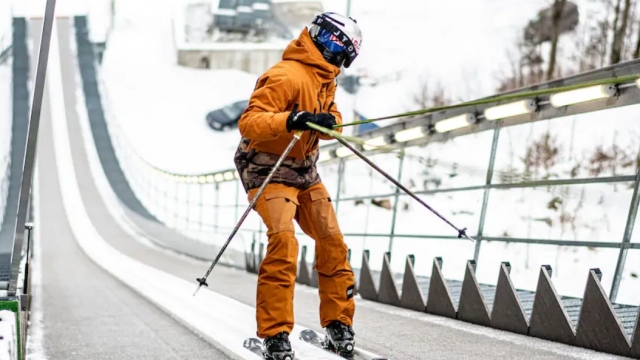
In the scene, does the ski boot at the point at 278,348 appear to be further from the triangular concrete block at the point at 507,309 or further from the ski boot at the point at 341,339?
the triangular concrete block at the point at 507,309

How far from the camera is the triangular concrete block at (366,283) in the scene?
6250 mm

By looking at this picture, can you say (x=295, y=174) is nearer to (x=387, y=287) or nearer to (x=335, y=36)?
(x=335, y=36)

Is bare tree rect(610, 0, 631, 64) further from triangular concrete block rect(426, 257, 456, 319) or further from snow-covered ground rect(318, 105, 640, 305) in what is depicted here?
triangular concrete block rect(426, 257, 456, 319)

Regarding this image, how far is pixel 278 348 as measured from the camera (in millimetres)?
3283

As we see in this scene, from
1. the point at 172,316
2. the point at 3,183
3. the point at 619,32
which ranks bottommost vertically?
the point at 172,316

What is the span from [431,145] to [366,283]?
14.2 metres

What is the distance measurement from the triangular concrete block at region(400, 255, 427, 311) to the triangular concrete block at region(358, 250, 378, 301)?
1.99 ft

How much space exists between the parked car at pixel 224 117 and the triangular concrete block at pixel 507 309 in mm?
31931

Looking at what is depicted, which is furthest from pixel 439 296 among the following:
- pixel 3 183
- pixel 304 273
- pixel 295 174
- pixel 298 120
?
pixel 304 273

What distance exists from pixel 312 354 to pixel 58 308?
352 centimetres

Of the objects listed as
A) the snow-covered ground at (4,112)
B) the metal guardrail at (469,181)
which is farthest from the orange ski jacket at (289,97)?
the snow-covered ground at (4,112)

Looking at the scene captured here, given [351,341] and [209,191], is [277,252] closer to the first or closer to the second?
[351,341]

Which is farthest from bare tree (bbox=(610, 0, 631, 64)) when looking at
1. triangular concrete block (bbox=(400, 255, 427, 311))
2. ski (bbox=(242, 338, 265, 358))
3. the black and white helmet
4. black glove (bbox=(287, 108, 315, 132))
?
black glove (bbox=(287, 108, 315, 132))

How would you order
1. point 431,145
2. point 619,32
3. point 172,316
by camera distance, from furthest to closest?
point 431,145 → point 619,32 → point 172,316
